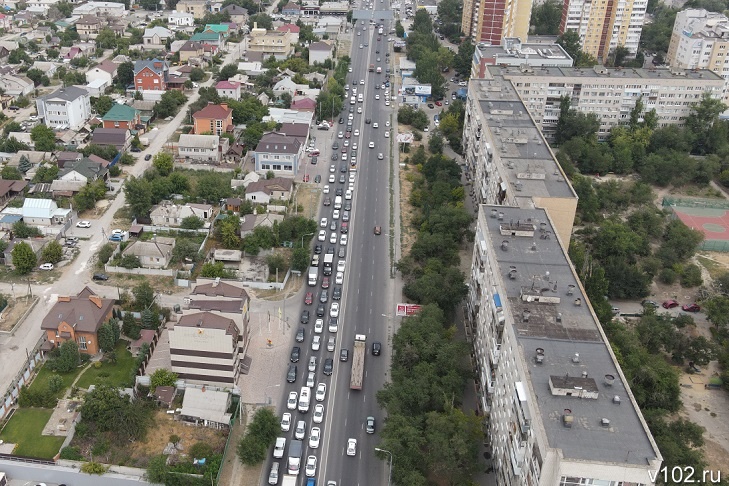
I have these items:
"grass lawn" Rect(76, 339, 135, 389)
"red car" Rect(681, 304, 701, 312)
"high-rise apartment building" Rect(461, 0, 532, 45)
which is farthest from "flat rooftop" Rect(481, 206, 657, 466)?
"high-rise apartment building" Rect(461, 0, 532, 45)

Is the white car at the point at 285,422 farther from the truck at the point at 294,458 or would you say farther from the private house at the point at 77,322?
the private house at the point at 77,322

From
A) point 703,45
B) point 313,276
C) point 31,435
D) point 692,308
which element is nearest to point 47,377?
point 31,435

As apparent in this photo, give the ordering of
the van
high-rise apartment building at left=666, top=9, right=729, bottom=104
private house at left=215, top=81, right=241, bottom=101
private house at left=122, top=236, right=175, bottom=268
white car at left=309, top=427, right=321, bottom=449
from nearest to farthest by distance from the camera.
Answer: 1. white car at left=309, top=427, right=321, bottom=449
2. the van
3. private house at left=122, top=236, right=175, bottom=268
4. private house at left=215, top=81, right=241, bottom=101
5. high-rise apartment building at left=666, top=9, right=729, bottom=104

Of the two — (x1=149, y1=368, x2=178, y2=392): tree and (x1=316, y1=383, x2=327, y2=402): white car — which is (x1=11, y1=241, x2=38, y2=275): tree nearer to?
(x1=149, y1=368, x2=178, y2=392): tree

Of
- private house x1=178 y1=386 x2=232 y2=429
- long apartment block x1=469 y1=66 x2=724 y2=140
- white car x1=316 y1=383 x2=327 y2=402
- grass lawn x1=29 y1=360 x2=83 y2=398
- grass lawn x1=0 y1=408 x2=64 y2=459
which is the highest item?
long apartment block x1=469 y1=66 x2=724 y2=140

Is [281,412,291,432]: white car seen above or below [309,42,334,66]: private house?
below

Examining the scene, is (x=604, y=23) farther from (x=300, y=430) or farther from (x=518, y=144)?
(x=300, y=430)
